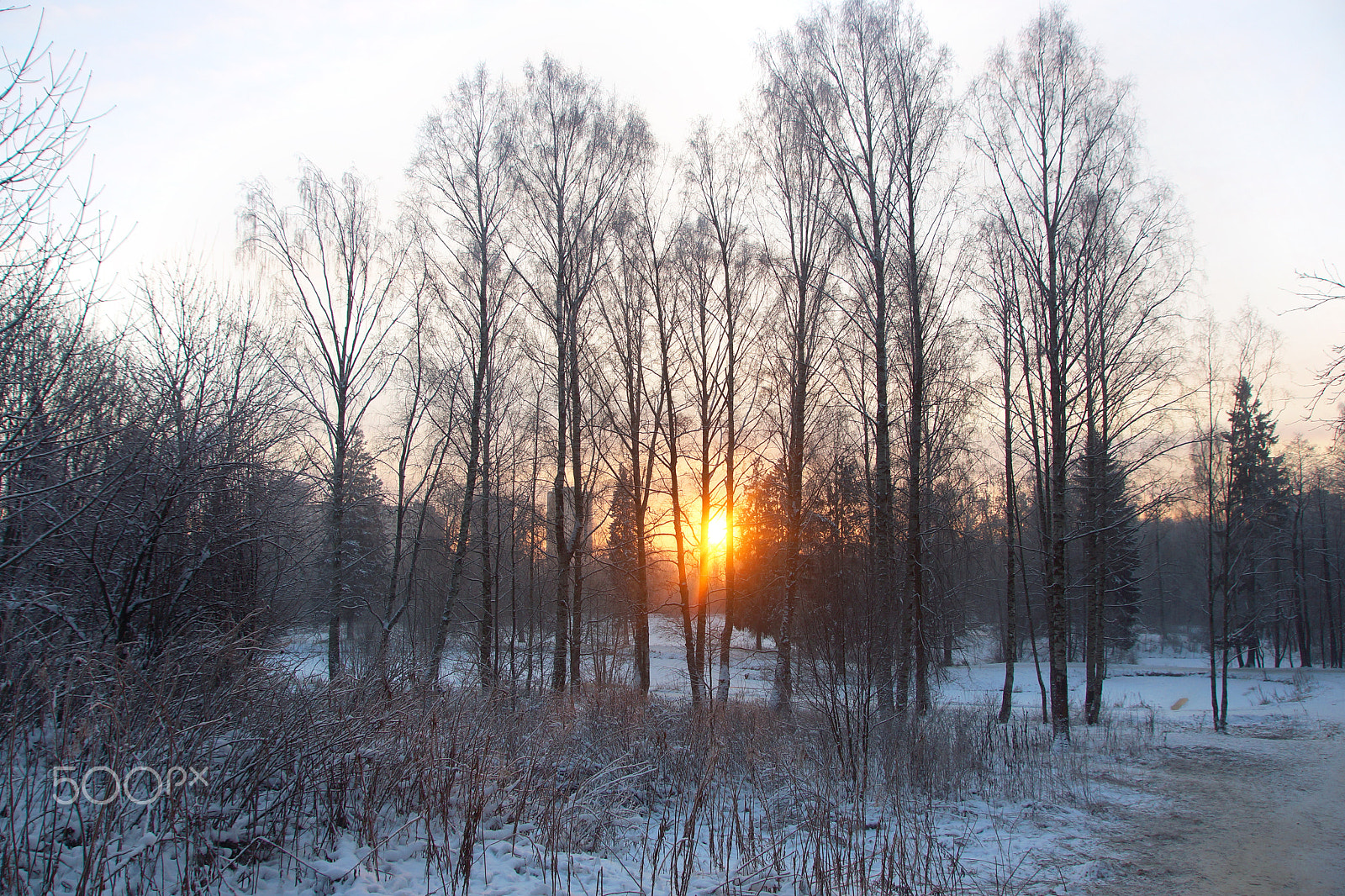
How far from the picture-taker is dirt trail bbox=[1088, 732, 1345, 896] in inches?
210

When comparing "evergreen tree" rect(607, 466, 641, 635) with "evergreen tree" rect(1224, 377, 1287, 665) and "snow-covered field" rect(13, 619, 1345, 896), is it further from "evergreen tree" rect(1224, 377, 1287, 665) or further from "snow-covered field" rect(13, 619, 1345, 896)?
"evergreen tree" rect(1224, 377, 1287, 665)

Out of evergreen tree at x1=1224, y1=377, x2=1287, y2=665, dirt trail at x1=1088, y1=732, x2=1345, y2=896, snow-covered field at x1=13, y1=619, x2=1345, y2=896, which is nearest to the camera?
snow-covered field at x1=13, y1=619, x2=1345, y2=896

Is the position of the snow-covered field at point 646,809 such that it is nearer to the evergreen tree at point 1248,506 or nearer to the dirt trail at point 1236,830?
the dirt trail at point 1236,830

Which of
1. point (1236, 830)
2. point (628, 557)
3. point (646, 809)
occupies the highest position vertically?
point (628, 557)

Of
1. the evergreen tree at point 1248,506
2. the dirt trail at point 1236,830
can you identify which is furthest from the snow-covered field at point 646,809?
the evergreen tree at point 1248,506

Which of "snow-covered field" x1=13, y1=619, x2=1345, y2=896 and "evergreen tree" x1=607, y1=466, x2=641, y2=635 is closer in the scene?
"snow-covered field" x1=13, y1=619, x2=1345, y2=896

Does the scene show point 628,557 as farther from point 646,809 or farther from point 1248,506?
point 1248,506

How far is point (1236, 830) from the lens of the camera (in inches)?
267

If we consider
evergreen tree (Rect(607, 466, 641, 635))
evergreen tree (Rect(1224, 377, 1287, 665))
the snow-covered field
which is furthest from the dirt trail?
evergreen tree (Rect(607, 466, 641, 635))

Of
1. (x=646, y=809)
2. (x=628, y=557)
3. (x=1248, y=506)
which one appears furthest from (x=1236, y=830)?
(x=1248, y=506)

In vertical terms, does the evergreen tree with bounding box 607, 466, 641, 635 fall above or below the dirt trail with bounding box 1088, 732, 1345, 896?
above

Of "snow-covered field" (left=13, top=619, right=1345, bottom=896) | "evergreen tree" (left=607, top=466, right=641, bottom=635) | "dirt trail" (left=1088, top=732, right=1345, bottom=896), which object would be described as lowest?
"dirt trail" (left=1088, top=732, right=1345, bottom=896)

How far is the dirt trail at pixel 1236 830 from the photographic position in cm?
534

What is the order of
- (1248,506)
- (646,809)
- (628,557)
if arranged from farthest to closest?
1. (1248,506)
2. (628,557)
3. (646,809)
